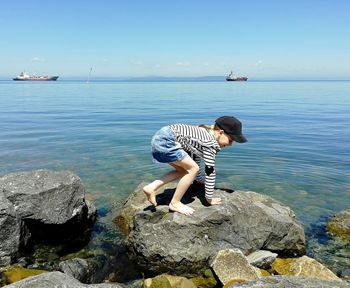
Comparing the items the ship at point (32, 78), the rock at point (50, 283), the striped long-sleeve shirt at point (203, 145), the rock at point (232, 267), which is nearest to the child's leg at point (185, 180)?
the striped long-sleeve shirt at point (203, 145)

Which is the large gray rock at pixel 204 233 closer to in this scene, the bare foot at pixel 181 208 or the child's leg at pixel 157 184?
the bare foot at pixel 181 208

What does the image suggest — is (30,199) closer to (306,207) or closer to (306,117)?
(306,207)

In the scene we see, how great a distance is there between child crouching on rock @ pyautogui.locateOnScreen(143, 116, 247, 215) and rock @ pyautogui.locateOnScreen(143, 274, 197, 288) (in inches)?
50.1

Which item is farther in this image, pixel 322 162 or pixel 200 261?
pixel 322 162

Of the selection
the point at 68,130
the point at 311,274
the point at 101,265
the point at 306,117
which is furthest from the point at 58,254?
A: the point at 306,117

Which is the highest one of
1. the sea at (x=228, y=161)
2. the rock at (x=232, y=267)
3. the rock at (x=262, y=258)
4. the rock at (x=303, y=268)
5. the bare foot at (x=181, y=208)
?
the bare foot at (x=181, y=208)

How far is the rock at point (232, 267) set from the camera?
6.24 m

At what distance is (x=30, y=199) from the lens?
7551 millimetres

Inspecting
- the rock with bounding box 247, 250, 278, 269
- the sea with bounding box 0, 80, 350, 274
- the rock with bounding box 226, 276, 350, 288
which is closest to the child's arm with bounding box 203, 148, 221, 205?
the rock with bounding box 247, 250, 278, 269

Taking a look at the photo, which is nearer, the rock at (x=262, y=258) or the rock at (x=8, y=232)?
the rock at (x=262, y=258)

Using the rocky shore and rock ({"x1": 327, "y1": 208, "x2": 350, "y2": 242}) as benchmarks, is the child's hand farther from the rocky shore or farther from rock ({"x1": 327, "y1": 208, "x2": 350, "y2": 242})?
rock ({"x1": 327, "y1": 208, "x2": 350, "y2": 242})

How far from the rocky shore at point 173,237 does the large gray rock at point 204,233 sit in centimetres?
2

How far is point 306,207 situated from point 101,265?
6.17 meters

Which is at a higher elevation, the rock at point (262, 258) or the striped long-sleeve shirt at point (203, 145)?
the striped long-sleeve shirt at point (203, 145)
